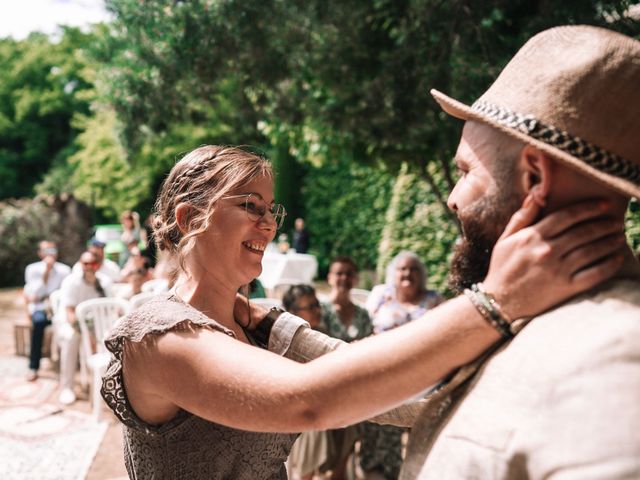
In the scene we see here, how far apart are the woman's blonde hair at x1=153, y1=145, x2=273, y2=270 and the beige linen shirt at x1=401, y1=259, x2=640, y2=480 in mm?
915

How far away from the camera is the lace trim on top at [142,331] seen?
1315 mm

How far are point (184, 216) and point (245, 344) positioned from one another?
0.60 metres

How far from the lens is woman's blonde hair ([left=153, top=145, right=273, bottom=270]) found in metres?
1.63

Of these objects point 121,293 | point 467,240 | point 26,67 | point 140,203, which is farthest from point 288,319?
point 26,67

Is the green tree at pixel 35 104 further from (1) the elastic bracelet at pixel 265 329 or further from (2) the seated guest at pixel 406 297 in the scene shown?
(1) the elastic bracelet at pixel 265 329

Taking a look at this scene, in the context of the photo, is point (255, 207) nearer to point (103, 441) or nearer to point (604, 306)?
point (604, 306)

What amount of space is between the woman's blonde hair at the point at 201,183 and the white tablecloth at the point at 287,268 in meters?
9.35

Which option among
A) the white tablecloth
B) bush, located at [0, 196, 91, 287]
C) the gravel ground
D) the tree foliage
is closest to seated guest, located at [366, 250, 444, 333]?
the tree foliage

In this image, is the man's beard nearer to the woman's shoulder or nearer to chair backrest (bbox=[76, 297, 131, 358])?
the woman's shoulder

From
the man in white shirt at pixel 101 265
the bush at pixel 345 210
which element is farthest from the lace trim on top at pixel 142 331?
the bush at pixel 345 210

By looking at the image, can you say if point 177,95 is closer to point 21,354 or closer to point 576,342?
point 576,342

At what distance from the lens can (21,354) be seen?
856 cm

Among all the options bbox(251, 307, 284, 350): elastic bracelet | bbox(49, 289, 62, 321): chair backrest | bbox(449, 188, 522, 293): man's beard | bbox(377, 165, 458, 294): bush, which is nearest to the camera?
bbox(449, 188, 522, 293): man's beard

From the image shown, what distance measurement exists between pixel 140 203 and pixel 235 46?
64.3ft
